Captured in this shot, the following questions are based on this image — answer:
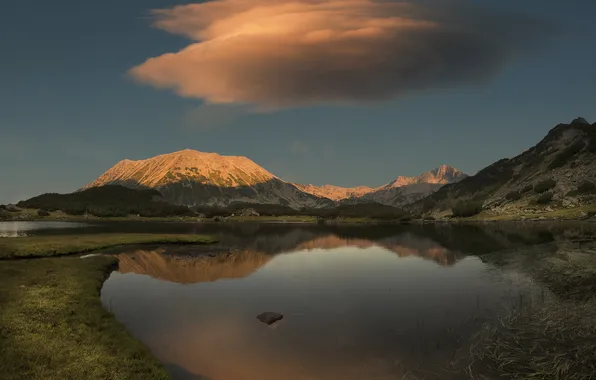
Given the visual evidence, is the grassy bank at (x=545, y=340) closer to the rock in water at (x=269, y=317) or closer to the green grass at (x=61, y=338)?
the rock in water at (x=269, y=317)

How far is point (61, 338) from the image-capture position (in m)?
31.7

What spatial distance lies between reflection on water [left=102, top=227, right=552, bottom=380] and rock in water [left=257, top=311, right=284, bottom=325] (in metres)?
0.76

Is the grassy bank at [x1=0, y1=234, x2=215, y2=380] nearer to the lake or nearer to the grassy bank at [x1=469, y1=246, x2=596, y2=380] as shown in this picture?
the lake

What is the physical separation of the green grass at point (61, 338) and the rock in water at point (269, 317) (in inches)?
540

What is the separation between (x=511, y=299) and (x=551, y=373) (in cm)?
2723

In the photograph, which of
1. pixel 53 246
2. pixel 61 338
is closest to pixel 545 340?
pixel 61 338

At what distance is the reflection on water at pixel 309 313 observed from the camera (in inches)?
1216

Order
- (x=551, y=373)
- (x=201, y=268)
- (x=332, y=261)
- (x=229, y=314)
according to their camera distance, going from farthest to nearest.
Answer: (x=332, y=261) < (x=201, y=268) < (x=229, y=314) < (x=551, y=373)

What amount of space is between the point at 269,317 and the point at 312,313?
606cm

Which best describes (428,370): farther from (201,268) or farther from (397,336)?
(201,268)

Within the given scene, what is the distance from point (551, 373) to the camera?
2583 centimetres

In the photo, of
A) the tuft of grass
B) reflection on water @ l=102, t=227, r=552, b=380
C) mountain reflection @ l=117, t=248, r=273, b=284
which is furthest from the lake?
the tuft of grass

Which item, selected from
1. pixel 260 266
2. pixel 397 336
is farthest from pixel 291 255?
pixel 397 336

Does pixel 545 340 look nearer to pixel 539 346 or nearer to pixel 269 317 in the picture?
pixel 539 346
